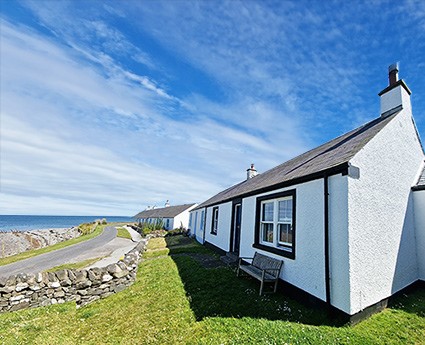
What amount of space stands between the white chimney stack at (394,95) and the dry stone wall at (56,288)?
12.2 metres

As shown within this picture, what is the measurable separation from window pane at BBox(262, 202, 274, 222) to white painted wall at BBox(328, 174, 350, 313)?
126 inches

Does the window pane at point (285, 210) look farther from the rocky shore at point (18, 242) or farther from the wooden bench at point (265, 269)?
the rocky shore at point (18, 242)

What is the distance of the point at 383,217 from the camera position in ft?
19.7

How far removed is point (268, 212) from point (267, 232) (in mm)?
797

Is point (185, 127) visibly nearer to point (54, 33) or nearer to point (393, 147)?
point (54, 33)

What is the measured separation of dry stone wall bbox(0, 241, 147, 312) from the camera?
24.1ft

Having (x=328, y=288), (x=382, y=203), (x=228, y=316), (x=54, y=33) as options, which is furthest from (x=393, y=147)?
(x=54, y=33)

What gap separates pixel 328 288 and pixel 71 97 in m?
11.8

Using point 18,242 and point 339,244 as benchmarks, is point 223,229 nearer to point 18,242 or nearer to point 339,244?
point 339,244

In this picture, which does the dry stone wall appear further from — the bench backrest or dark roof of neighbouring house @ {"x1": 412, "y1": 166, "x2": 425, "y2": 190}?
dark roof of neighbouring house @ {"x1": 412, "y1": 166, "x2": 425, "y2": 190}

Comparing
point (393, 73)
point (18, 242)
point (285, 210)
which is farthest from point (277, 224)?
point (18, 242)

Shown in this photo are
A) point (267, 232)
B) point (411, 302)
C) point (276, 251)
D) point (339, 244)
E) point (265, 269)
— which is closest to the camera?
point (339, 244)

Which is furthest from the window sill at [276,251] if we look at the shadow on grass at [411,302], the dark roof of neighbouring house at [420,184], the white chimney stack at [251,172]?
the white chimney stack at [251,172]

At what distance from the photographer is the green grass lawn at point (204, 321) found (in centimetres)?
441
